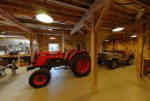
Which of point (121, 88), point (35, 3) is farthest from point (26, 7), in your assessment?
point (121, 88)

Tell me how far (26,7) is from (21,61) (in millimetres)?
5283

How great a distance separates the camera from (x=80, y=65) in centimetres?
444

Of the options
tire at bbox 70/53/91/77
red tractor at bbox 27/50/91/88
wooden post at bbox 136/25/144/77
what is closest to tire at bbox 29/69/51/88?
red tractor at bbox 27/50/91/88

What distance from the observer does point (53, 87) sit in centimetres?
325

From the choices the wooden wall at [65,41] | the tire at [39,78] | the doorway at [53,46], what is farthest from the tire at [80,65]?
the doorway at [53,46]

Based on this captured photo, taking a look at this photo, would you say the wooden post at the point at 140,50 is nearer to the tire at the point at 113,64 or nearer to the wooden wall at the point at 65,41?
the tire at the point at 113,64

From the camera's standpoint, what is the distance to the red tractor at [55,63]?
3.31m

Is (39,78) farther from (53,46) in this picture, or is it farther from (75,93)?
(53,46)

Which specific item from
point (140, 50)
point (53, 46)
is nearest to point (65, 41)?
point (53, 46)

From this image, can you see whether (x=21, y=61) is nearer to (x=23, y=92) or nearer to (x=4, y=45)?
(x=4, y=45)

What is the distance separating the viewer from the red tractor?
3307 mm

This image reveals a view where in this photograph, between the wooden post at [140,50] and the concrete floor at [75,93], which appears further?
the wooden post at [140,50]

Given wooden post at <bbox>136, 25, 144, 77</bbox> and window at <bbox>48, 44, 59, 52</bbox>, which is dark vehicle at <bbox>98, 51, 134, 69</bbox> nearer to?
wooden post at <bbox>136, 25, 144, 77</bbox>

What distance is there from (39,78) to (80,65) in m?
1.89
